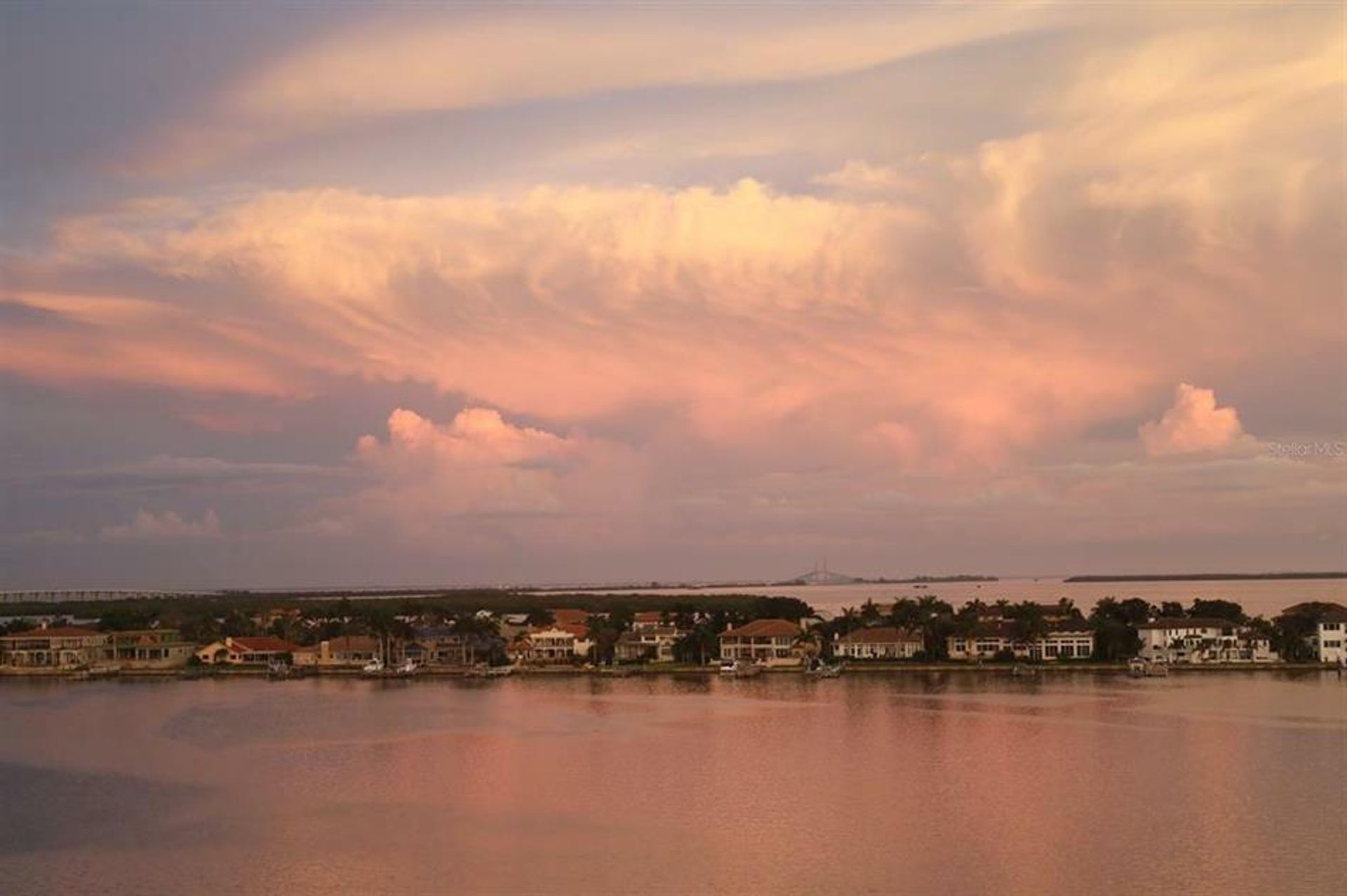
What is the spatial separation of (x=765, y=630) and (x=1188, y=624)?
15.4 m

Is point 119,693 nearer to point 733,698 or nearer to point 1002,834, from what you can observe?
point 733,698

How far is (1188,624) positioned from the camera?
4597 centimetres

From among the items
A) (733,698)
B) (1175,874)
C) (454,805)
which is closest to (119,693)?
(733,698)

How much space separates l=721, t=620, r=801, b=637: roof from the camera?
4700 cm

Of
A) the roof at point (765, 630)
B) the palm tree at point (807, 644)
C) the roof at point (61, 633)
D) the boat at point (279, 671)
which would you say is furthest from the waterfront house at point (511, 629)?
the roof at point (61, 633)

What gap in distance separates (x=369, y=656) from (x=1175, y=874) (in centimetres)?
3899

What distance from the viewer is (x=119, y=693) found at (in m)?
41.6

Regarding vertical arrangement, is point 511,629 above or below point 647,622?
below

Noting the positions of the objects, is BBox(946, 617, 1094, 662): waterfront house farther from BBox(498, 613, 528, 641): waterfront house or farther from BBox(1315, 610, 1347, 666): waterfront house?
BBox(498, 613, 528, 641): waterfront house

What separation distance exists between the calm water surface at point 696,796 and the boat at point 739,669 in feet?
28.3

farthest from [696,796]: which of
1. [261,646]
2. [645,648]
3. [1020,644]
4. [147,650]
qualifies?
[147,650]

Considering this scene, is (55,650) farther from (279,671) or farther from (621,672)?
(621,672)

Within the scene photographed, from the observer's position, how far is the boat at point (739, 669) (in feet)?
145

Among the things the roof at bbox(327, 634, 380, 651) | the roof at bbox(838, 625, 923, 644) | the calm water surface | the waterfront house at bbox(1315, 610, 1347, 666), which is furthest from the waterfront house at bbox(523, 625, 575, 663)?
the waterfront house at bbox(1315, 610, 1347, 666)
